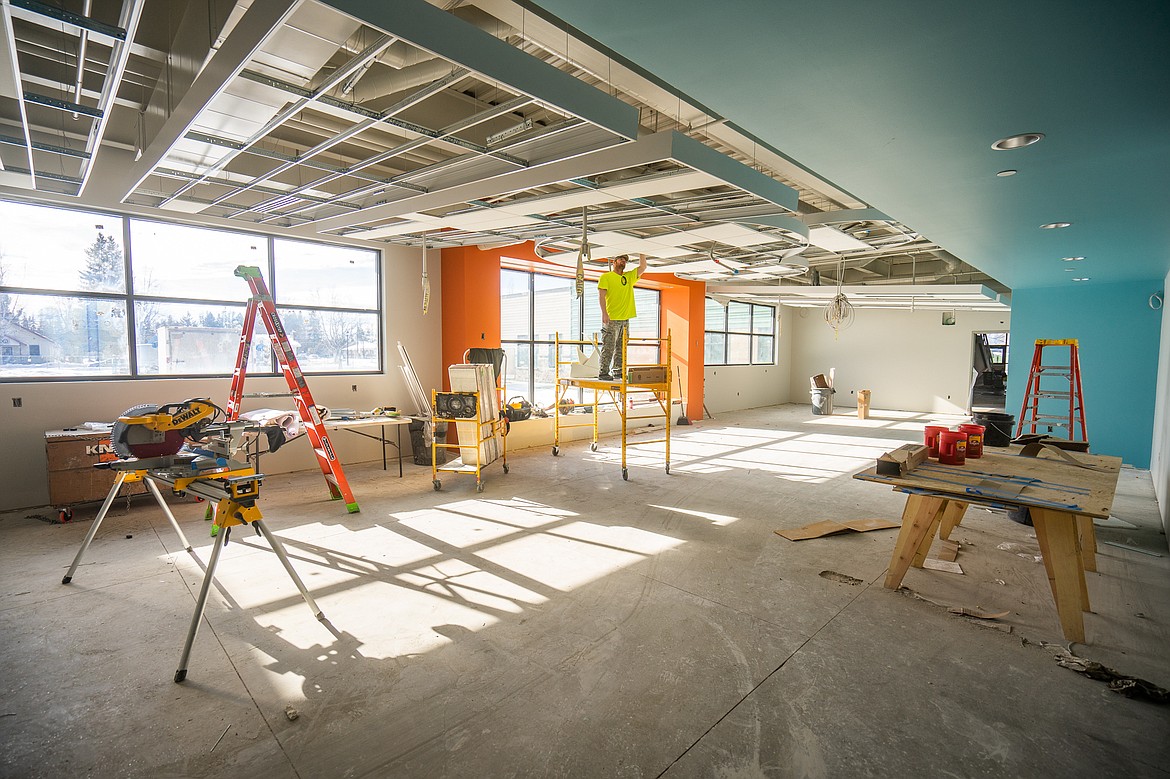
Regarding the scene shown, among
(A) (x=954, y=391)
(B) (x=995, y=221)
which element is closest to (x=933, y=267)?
(A) (x=954, y=391)

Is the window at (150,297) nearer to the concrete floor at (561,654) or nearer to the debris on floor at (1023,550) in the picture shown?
the concrete floor at (561,654)

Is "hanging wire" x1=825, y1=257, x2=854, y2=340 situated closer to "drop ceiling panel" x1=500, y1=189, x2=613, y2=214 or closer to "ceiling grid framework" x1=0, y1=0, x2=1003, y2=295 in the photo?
"ceiling grid framework" x1=0, y1=0, x2=1003, y2=295

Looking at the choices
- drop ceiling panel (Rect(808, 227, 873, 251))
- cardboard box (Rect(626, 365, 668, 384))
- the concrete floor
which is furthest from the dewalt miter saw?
drop ceiling panel (Rect(808, 227, 873, 251))

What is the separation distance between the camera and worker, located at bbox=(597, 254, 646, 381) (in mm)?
6355

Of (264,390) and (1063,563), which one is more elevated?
(264,390)

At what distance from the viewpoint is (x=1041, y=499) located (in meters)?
2.79

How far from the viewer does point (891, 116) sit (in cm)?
246

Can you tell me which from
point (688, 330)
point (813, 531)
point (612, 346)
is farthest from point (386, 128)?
point (688, 330)

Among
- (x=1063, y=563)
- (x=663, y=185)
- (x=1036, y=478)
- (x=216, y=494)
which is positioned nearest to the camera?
(x=216, y=494)

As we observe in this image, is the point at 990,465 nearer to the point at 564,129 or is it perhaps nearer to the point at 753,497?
the point at 753,497

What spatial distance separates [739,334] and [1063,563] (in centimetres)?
1188

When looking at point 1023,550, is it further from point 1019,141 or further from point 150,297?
point 150,297

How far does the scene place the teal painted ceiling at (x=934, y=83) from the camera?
5.68ft

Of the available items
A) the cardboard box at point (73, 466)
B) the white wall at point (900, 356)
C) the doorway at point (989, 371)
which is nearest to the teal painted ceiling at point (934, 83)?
the cardboard box at point (73, 466)
